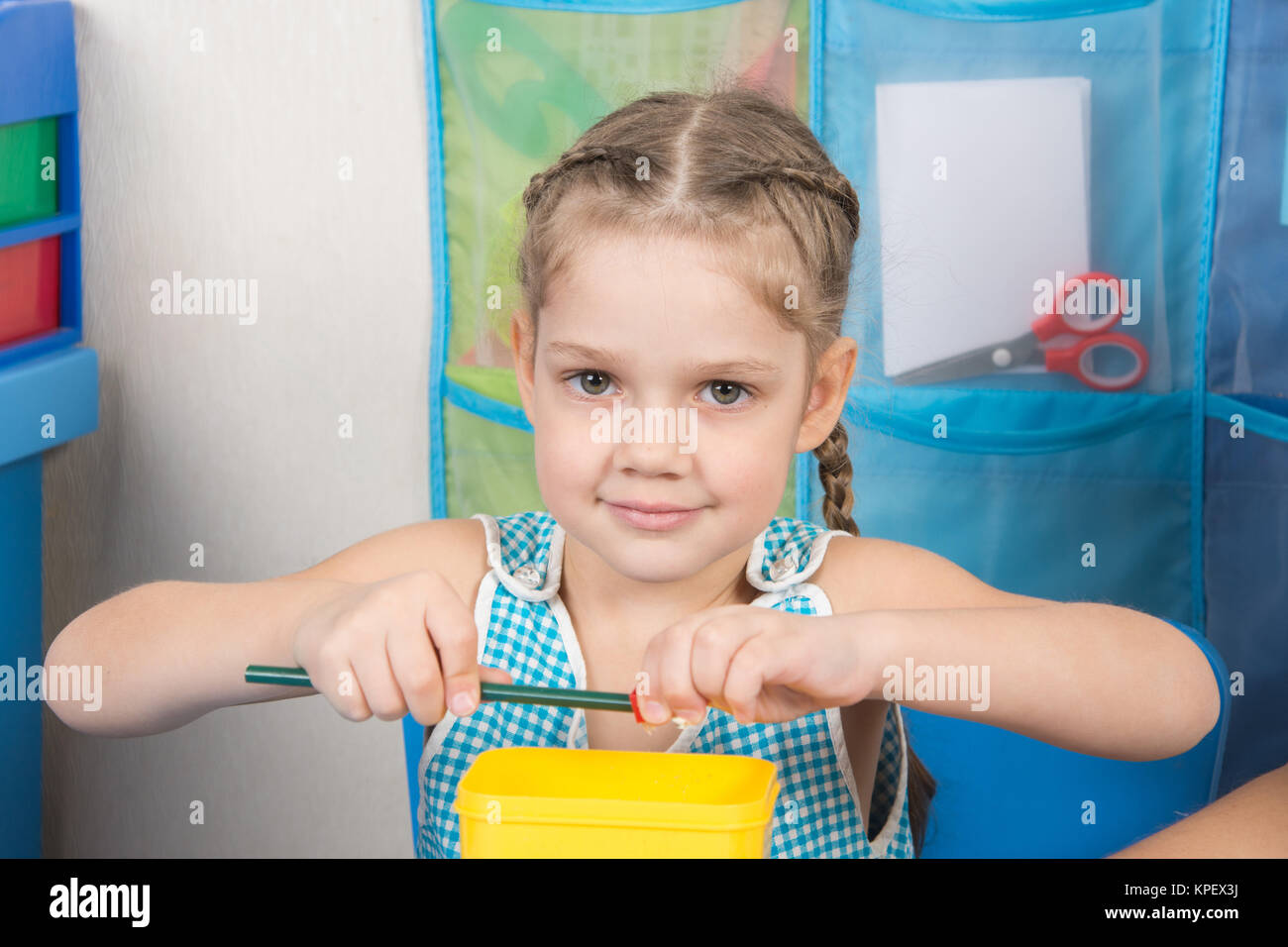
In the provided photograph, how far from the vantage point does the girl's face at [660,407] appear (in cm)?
79

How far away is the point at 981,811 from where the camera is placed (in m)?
1.06

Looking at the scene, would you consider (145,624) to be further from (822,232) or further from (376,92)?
(376,92)

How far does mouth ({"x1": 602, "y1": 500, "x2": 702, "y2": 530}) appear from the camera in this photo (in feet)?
2.66

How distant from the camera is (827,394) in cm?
94

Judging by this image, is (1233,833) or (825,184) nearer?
(1233,833)

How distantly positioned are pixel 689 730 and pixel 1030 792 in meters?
0.32

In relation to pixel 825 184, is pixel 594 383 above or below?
below

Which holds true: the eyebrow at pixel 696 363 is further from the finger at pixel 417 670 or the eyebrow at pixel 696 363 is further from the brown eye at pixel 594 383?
the finger at pixel 417 670

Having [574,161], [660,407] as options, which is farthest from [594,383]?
[574,161]

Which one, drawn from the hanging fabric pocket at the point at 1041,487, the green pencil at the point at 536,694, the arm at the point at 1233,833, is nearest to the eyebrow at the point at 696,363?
the green pencil at the point at 536,694

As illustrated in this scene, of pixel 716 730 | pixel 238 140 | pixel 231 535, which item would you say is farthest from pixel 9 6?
pixel 716 730

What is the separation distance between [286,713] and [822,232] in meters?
0.83

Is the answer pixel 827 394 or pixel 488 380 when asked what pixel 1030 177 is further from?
pixel 488 380

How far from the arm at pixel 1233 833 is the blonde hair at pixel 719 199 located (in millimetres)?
362
